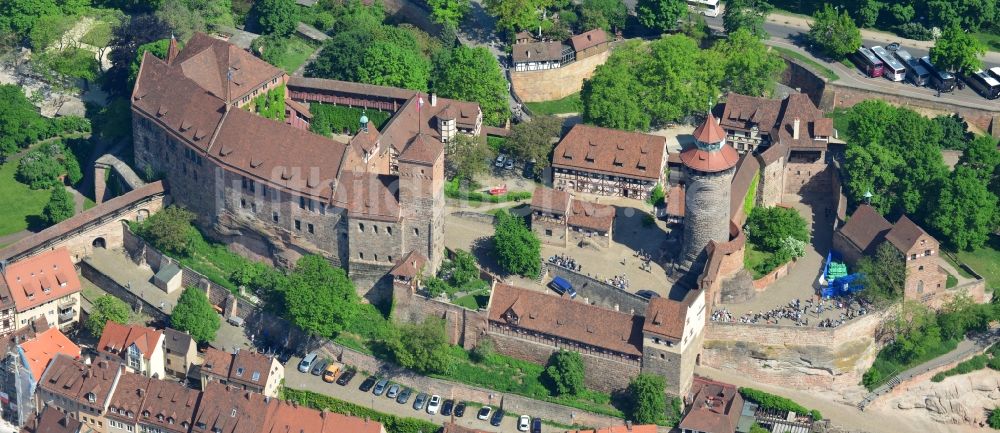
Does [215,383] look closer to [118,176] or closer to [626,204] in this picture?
[118,176]

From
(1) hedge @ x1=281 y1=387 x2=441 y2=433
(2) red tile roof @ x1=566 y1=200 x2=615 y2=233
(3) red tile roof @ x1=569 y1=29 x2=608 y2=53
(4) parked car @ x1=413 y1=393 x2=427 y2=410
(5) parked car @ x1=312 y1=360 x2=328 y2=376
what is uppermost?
(3) red tile roof @ x1=569 y1=29 x2=608 y2=53

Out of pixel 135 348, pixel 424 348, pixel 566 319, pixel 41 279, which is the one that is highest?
pixel 566 319

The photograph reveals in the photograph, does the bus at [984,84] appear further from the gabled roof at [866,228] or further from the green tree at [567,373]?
the green tree at [567,373]

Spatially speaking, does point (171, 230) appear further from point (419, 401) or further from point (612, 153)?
point (612, 153)

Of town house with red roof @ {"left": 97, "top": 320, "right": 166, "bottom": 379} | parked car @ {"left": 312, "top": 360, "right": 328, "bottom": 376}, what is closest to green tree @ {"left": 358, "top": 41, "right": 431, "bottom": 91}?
parked car @ {"left": 312, "top": 360, "right": 328, "bottom": 376}

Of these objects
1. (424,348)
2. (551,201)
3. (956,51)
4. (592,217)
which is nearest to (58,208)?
(424,348)

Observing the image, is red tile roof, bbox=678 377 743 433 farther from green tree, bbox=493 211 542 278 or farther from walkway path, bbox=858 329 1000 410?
green tree, bbox=493 211 542 278
